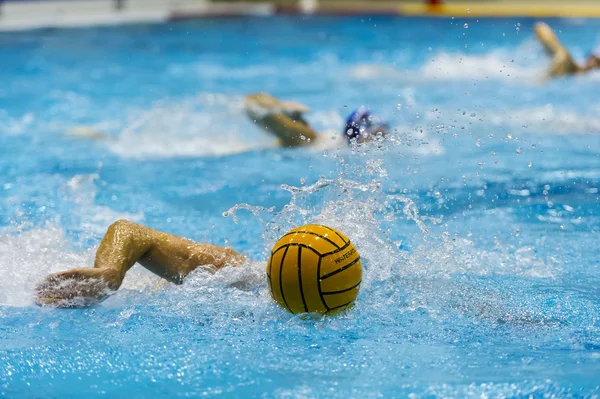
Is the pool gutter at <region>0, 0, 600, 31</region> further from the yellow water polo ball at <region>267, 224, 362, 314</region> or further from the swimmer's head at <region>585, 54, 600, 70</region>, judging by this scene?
the yellow water polo ball at <region>267, 224, 362, 314</region>

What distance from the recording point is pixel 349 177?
4012mm

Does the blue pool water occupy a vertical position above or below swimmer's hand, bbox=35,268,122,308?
below

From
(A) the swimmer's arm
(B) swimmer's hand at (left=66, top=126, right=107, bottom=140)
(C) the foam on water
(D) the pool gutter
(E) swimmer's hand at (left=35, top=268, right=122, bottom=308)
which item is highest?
(E) swimmer's hand at (left=35, top=268, right=122, bottom=308)

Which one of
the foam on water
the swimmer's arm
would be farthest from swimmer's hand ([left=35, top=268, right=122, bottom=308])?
the foam on water

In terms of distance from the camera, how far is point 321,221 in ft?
11.2

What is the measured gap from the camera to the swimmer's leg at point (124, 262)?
279cm

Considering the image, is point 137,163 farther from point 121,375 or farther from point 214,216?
point 121,375

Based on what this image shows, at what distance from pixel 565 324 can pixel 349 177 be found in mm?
1401

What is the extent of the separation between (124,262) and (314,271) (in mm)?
714

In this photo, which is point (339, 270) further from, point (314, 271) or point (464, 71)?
point (464, 71)

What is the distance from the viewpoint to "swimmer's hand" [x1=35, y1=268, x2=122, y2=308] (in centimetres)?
278

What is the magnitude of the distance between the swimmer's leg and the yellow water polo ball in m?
0.47

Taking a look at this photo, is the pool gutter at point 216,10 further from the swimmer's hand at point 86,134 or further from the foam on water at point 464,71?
the swimmer's hand at point 86,134

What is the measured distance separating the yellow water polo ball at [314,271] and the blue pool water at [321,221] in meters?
0.11
